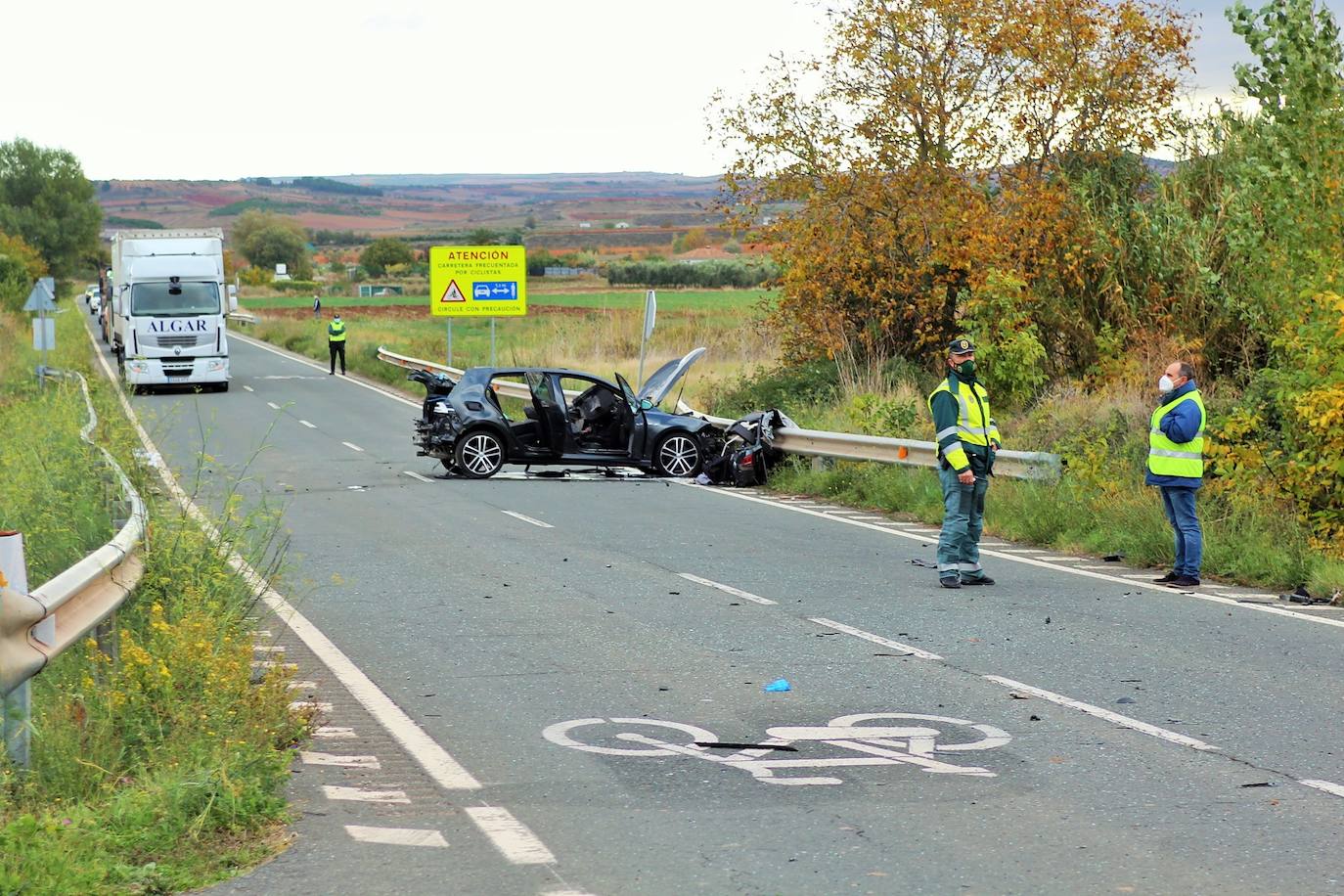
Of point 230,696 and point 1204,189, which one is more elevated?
point 1204,189

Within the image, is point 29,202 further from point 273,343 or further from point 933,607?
point 933,607

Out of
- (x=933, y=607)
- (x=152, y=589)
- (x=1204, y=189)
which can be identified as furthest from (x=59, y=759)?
(x=1204, y=189)

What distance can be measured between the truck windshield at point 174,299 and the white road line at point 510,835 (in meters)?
34.7

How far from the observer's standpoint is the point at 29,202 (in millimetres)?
133500

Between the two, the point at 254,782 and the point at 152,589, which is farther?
the point at 152,589

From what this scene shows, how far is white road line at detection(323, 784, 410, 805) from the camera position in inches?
245

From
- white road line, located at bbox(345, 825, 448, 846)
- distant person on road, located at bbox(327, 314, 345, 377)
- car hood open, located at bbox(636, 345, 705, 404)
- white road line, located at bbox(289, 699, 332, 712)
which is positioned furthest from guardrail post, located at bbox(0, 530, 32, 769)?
distant person on road, located at bbox(327, 314, 345, 377)

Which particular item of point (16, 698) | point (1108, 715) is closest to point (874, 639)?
point (1108, 715)

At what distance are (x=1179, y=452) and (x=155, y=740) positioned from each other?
8165 millimetres

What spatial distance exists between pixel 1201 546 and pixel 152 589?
7.72 meters

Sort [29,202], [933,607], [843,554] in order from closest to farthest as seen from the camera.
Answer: [933,607] < [843,554] < [29,202]

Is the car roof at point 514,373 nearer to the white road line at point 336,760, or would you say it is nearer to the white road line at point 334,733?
the white road line at point 334,733

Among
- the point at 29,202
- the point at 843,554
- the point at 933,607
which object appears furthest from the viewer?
the point at 29,202

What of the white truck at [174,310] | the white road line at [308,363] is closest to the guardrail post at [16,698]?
the white road line at [308,363]
